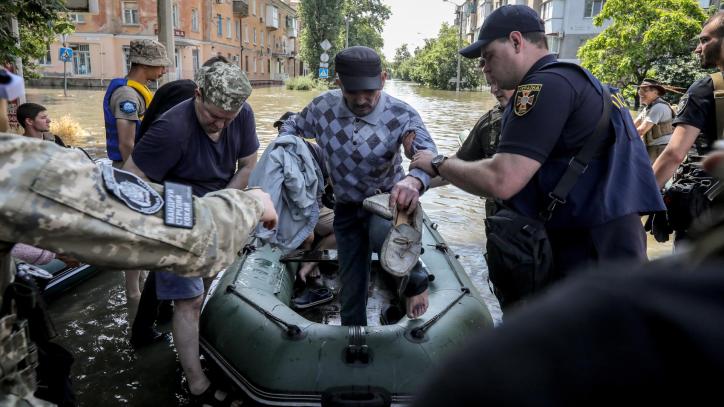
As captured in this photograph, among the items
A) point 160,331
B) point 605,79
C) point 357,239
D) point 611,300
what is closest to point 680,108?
point 357,239

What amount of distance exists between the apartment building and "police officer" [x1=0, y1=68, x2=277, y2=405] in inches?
1090

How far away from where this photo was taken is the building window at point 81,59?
31406 millimetres

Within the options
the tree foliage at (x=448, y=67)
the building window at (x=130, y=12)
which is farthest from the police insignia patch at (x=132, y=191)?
the tree foliage at (x=448, y=67)

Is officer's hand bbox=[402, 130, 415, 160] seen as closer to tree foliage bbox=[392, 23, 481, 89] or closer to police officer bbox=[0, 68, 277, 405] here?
police officer bbox=[0, 68, 277, 405]

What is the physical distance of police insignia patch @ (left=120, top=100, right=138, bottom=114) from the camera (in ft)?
12.4

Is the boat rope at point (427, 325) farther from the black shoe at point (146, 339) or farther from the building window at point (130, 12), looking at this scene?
the building window at point (130, 12)

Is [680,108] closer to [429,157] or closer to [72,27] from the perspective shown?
[429,157]

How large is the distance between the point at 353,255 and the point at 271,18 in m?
51.4

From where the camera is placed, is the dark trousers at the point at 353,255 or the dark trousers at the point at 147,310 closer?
the dark trousers at the point at 353,255

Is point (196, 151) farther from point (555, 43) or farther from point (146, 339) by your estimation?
point (555, 43)

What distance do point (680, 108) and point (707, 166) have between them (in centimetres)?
303

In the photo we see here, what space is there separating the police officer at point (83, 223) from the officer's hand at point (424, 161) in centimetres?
122

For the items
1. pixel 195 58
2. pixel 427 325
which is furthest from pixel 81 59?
pixel 427 325

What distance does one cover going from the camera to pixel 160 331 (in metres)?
4.18
